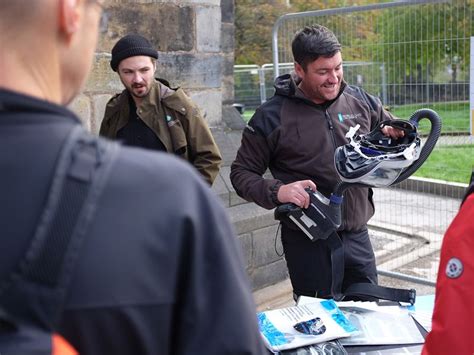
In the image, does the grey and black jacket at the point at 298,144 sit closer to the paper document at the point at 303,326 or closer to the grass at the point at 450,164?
the paper document at the point at 303,326

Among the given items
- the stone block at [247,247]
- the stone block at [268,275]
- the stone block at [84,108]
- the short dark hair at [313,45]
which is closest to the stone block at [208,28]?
the stone block at [84,108]

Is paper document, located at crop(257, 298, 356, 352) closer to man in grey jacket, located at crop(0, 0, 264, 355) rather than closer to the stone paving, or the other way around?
man in grey jacket, located at crop(0, 0, 264, 355)

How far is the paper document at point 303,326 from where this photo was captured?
2.02 metres

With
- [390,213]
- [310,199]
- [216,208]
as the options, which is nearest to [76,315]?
[216,208]

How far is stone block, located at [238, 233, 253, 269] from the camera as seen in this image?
4.82 metres

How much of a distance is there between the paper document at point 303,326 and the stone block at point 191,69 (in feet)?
9.39

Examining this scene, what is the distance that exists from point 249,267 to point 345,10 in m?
2.18

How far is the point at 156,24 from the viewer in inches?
183

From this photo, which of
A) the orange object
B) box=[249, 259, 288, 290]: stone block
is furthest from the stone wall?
the orange object

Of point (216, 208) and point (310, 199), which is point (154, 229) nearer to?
point (216, 208)

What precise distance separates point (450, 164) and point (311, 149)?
2.79 meters

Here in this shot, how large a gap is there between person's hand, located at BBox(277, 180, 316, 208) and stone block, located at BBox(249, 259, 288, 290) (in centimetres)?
219

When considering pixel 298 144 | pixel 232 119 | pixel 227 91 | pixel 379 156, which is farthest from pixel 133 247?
pixel 227 91

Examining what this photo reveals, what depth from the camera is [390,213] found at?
6.36m
